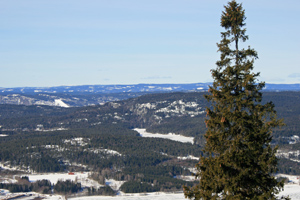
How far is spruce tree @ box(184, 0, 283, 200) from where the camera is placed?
36000mm

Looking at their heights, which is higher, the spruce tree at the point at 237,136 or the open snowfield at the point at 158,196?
the spruce tree at the point at 237,136

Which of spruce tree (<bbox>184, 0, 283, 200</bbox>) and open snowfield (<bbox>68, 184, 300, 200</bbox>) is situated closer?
spruce tree (<bbox>184, 0, 283, 200</bbox>)

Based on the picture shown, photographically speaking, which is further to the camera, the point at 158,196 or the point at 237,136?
the point at 158,196

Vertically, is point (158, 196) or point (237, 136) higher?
point (237, 136)

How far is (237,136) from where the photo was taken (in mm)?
37031

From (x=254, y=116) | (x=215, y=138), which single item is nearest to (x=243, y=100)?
(x=254, y=116)

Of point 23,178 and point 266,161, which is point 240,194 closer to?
point 266,161

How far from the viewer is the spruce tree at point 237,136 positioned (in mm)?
36000

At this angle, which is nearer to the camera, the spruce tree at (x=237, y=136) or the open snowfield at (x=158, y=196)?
the spruce tree at (x=237, y=136)

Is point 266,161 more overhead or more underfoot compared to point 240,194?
more overhead

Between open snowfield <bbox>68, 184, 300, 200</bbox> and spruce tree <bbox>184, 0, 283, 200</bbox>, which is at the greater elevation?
spruce tree <bbox>184, 0, 283, 200</bbox>

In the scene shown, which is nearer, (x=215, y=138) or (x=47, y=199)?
(x=215, y=138)

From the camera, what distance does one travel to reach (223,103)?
37.6m

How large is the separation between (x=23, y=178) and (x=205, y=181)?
6840 inches
